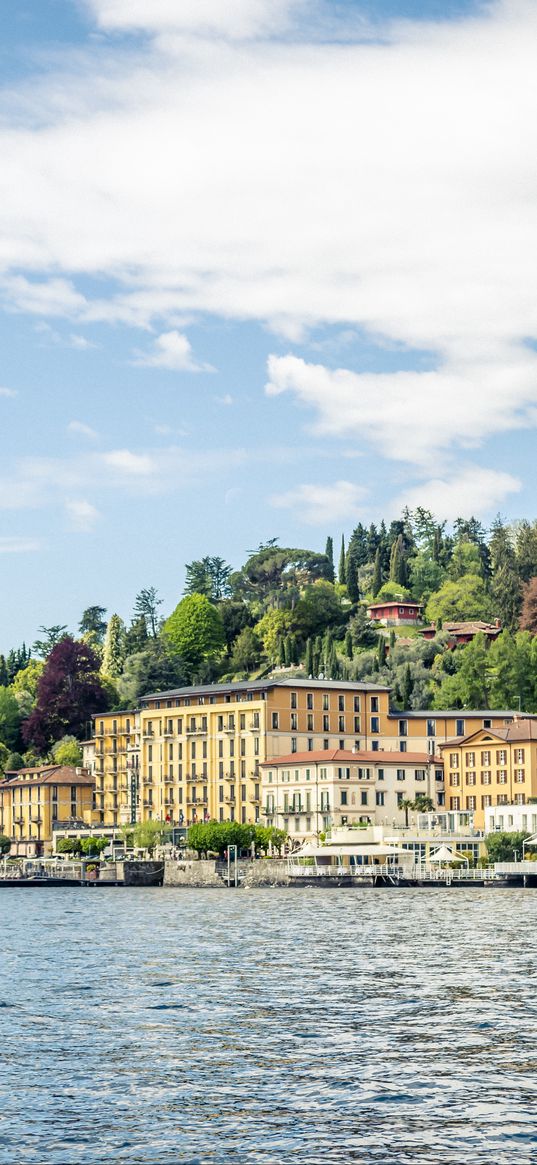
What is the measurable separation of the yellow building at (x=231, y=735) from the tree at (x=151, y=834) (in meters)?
4.28

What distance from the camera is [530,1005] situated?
45.2m

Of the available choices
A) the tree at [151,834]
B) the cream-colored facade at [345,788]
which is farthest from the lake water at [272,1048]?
the tree at [151,834]

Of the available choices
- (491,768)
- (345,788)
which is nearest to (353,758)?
(345,788)

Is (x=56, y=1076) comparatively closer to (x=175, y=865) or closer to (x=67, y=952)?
(x=67, y=952)

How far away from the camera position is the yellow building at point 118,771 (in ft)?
626

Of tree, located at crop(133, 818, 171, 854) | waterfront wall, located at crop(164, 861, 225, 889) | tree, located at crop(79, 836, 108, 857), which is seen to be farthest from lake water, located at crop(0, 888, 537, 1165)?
tree, located at crop(79, 836, 108, 857)

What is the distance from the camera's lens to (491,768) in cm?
15525

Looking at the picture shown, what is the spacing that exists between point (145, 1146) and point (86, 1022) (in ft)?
49.6

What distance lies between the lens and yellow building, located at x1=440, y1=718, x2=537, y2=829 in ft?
493

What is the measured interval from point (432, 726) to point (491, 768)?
62.0 ft

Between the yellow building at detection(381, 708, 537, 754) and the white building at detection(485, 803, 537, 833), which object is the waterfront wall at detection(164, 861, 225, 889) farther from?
the yellow building at detection(381, 708, 537, 754)

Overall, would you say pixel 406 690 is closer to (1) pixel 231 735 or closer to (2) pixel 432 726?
(2) pixel 432 726

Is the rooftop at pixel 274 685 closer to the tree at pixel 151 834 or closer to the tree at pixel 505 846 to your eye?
the tree at pixel 151 834

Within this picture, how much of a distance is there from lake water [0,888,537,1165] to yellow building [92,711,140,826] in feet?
382
